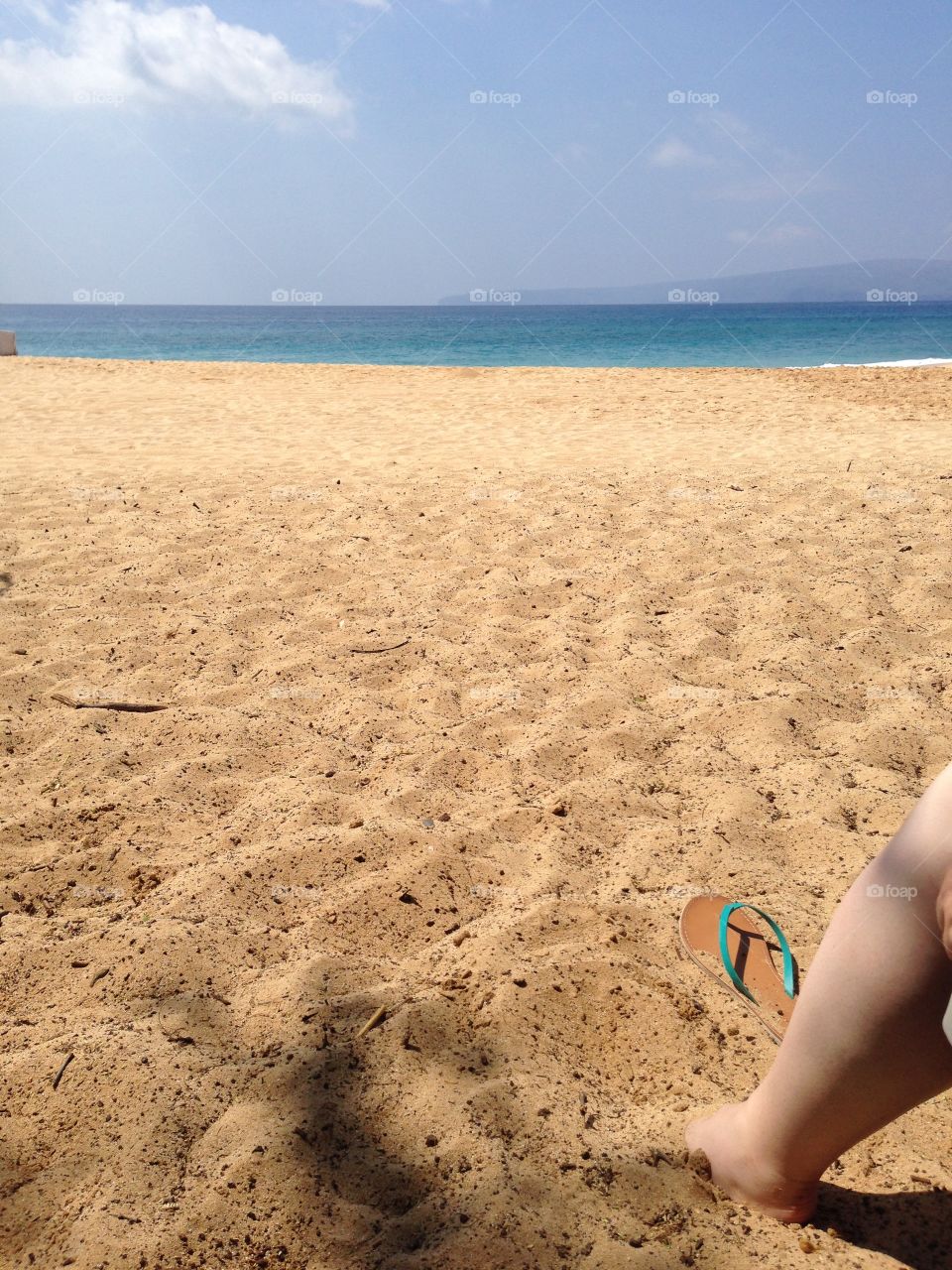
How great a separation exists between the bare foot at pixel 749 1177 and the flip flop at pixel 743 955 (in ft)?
1.19

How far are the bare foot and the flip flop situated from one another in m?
0.36

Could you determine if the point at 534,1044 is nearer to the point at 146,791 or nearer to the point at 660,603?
the point at 146,791

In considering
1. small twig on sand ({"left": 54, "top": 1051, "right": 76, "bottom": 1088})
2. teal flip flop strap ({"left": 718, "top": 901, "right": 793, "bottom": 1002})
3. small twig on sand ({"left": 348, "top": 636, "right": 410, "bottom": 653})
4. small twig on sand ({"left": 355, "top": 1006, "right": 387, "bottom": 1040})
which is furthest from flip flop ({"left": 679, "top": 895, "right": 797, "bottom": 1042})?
small twig on sand ({"left": 348, "top": 636, "right": 410, "bottom": 653})

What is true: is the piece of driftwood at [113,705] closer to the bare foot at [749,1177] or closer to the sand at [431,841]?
the sand at [431,841]

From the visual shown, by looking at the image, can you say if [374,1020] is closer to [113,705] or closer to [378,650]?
[113,705]

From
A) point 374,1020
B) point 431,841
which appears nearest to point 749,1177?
point 374,1020

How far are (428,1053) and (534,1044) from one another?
0.63ft

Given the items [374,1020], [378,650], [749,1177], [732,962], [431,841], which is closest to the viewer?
[749,1177]

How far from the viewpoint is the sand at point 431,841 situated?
1380mm

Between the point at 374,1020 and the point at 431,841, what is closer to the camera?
the point at 374,1020

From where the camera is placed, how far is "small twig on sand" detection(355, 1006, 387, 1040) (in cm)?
168

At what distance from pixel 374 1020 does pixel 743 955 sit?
2.44 feet

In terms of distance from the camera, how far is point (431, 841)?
225 centimetres

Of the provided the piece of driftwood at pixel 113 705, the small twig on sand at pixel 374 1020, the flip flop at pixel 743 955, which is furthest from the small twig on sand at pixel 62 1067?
the piece of driftwood at pixel 113 705
